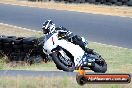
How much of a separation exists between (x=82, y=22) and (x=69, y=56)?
12048mm

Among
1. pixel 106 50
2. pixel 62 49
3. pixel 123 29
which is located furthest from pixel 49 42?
pixel 123 29

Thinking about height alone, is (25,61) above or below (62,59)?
below

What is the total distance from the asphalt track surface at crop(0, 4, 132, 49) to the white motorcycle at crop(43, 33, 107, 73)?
636cm

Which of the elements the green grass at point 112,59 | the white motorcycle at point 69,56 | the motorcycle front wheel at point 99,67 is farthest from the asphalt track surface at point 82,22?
the motorcycle front wheel at point 99,67

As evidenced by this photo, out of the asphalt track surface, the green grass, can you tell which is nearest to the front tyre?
the green grass

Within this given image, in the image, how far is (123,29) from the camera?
68.6ft

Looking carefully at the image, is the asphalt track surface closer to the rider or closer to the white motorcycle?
the rider

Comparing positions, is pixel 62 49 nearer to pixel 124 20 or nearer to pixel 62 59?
pixel 62 59

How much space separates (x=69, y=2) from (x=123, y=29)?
32.1 ft

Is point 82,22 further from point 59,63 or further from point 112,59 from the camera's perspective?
point 59,63

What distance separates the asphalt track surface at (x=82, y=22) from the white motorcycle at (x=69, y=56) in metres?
6.36

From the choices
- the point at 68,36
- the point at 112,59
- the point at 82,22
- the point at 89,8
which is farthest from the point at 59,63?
the point at 89,8

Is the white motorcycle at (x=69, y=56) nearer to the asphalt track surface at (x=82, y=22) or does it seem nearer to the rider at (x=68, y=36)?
the rider at (x=68, y=36)

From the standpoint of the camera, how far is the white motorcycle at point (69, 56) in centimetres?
1065
